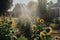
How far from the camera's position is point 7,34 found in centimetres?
466

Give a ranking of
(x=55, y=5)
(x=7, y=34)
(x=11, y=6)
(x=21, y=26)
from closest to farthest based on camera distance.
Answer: (x=7, y=34) < (x=21, y=26) < (x=11, y=6) < (x=55, y=5)

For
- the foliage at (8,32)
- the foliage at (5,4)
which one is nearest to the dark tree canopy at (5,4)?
the foliage at (5,4)

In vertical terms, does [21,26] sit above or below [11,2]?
below

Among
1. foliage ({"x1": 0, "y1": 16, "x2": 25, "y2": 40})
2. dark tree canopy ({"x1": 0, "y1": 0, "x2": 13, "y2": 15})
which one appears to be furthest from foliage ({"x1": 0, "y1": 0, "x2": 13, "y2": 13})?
foliage ({"x1": 0, "y1": 16, "x2": 25, "y2": 40})

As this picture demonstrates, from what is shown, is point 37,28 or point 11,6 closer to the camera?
point 37,28

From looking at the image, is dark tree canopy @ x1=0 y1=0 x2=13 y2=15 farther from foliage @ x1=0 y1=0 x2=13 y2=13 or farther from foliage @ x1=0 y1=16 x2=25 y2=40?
foliage @ x1=0 y1=16 x2=25 y2=40

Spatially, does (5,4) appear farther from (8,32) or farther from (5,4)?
(8,32)

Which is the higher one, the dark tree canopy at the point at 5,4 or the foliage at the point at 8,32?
the dark tree canopy at the point at 5,4

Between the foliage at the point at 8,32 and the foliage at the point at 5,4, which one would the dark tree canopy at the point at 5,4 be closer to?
the foliage at the point at 5,4

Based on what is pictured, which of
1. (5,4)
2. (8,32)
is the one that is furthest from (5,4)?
(8,32)

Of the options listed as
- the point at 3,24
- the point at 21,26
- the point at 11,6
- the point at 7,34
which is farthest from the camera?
the point at 11,6

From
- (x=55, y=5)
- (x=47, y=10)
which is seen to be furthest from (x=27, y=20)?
(x=55, y=5)

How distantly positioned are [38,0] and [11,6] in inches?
90.0

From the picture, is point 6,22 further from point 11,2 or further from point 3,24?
point 11,2
